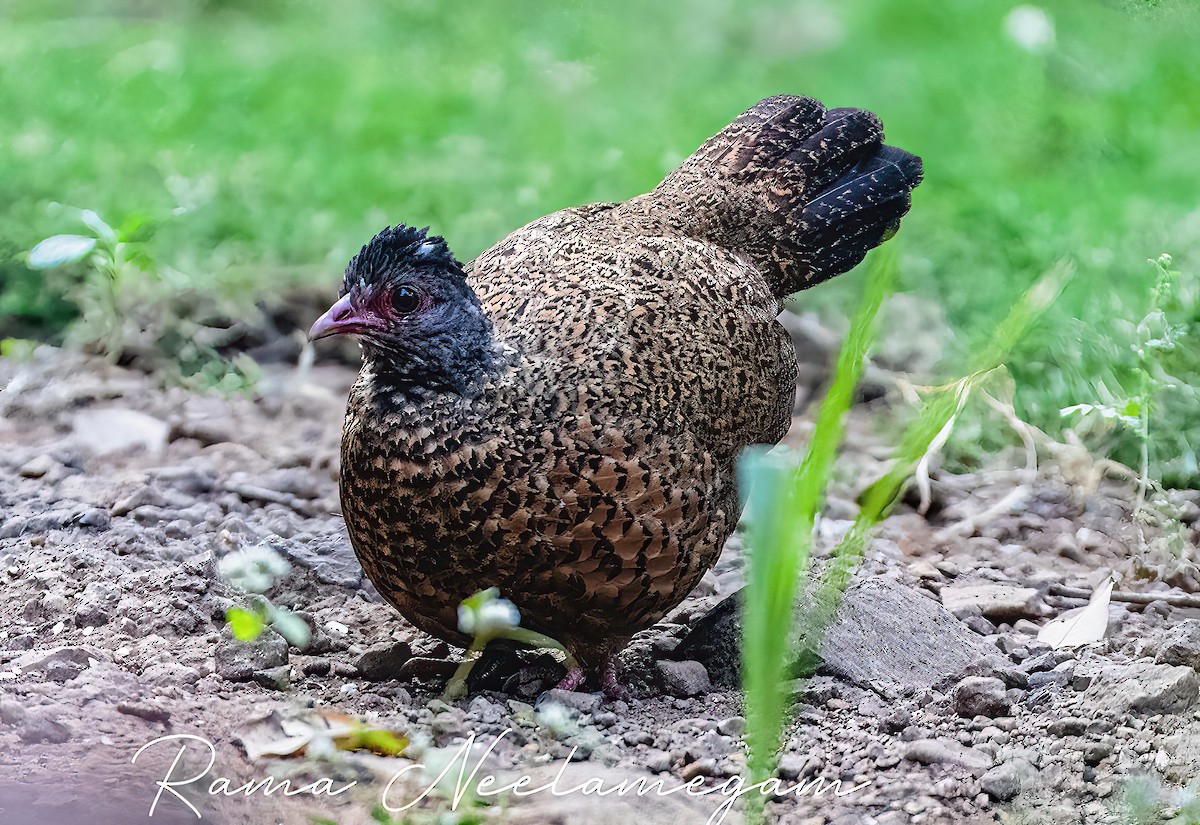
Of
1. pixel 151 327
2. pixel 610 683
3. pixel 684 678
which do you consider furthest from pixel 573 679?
pixel 151 327

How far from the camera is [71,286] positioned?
204 inches

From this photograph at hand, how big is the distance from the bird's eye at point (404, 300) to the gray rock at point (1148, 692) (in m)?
1.59

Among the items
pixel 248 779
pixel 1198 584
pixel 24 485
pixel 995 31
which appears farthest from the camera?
pixel 995 31

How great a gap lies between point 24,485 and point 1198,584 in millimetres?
3127

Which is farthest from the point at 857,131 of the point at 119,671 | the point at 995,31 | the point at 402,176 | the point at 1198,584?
the point at 995,31

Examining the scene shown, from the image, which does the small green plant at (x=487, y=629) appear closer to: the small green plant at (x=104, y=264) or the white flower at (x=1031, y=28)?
the small green plant at (x=104, y=264)

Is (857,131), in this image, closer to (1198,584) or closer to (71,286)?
(1198,584)

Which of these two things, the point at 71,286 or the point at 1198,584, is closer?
the point at 1198,584

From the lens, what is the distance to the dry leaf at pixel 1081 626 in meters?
3.47

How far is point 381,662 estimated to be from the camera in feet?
10.7

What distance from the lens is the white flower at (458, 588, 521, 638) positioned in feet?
9.66
